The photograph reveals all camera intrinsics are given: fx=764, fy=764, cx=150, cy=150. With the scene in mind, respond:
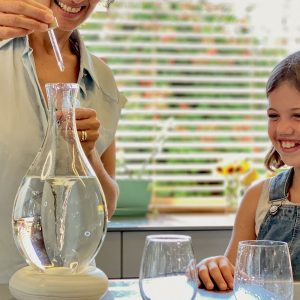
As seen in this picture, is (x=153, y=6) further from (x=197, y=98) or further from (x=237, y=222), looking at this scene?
(x=237, y=222)

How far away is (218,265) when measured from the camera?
1.31 metres

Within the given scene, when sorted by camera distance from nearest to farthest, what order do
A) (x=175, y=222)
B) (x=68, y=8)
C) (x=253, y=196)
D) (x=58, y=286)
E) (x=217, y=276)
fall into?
1. (x=58, y=286)
2. (x=217, y=276)
3. (x=68, y=8)
4. (x=253, y=196)
5. (x=175, y=222)

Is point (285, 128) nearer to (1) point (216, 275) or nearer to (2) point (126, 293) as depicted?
(1) point (216, 275)

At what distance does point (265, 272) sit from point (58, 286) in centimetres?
29

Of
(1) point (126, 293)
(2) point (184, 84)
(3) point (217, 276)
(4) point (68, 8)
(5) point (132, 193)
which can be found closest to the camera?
(1) point (126, 293)

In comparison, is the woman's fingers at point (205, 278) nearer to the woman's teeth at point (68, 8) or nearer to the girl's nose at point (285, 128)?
the girl's nose at point (285, 128)

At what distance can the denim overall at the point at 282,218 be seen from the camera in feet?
5.43

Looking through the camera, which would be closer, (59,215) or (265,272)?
(265,272)

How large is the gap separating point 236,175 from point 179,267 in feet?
7.52

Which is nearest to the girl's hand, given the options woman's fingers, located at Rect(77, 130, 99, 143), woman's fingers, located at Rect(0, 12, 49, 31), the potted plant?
woman's fingers, located at Rect(77, 130, 99, 143)

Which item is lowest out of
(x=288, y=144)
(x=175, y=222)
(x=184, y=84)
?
(x=175, y=222)

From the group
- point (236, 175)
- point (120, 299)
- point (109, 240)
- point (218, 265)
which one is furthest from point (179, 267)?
point (236, 175)

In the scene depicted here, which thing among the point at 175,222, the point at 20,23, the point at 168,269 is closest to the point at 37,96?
the point at 20,23

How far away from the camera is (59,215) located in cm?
108
